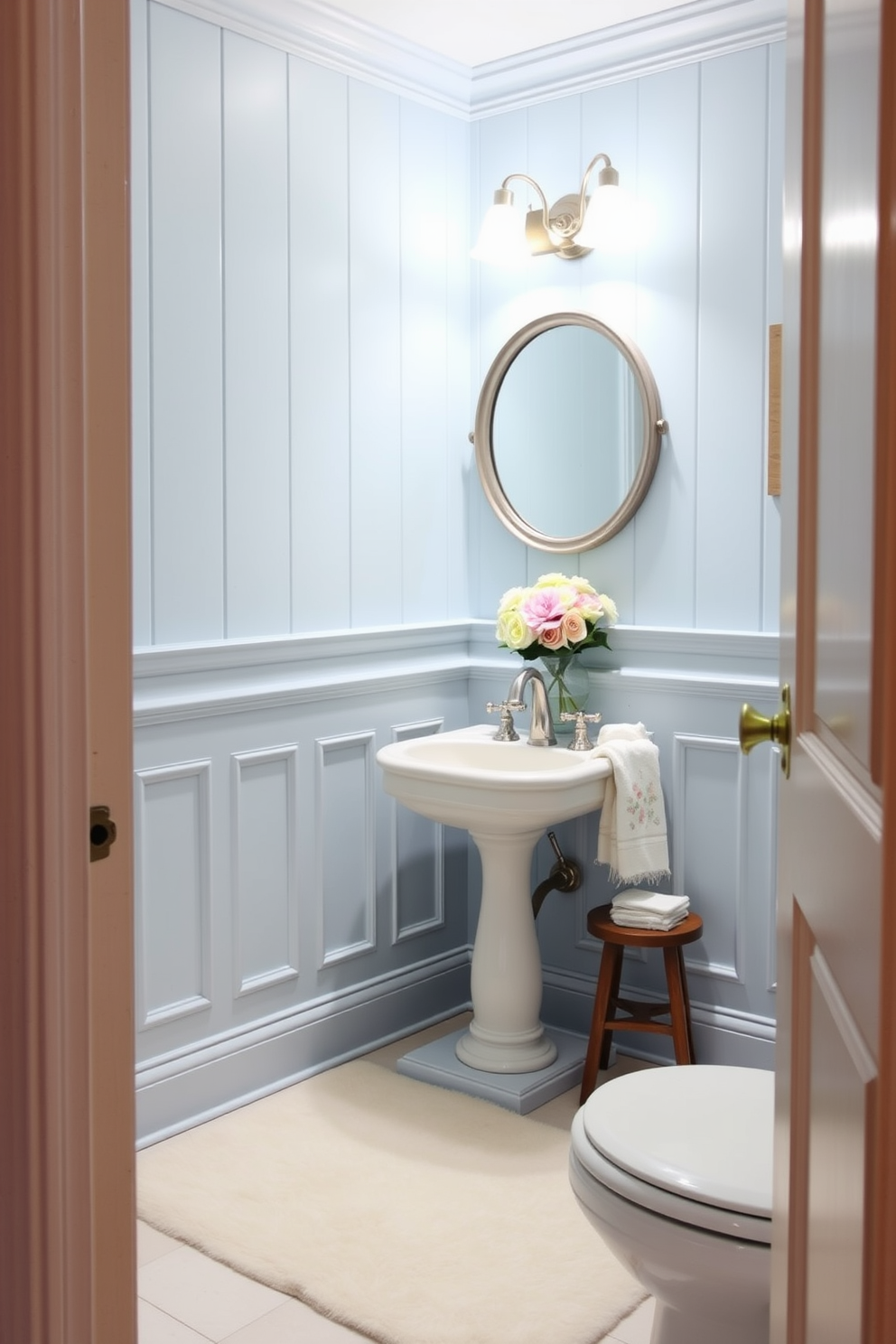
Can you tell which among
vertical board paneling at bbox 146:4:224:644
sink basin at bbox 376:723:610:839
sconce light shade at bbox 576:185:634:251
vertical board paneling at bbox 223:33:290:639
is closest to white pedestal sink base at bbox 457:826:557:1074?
sink basin at bbox 376:723:610:839

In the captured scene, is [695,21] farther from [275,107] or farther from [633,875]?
[633,875]

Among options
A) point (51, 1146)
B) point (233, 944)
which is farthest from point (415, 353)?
point (51, 1146)

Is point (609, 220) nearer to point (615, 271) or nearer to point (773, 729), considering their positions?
point (615, 271)

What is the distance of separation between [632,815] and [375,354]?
1.26 metres

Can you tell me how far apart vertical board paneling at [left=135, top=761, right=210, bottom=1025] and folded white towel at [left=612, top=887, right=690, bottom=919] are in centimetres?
90

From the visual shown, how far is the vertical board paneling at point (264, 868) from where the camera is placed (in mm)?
2793

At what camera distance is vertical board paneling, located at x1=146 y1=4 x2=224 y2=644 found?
2.55m

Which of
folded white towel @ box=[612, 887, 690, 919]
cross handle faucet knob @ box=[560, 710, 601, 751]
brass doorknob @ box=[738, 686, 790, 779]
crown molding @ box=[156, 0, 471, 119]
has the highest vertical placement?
crown molding @ box=[156, 0, 471, 119]

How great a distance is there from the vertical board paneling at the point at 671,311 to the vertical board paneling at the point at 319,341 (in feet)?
2.31

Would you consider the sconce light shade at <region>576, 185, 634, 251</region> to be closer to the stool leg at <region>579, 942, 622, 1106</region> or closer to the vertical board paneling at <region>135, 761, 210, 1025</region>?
the vertical board paneling at <region>135, 761, 210, 1025</region>

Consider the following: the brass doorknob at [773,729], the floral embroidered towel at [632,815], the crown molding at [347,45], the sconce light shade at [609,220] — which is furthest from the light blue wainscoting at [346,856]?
the brass doorknob at [773,729]

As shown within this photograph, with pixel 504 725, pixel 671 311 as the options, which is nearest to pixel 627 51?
pixel 671 311

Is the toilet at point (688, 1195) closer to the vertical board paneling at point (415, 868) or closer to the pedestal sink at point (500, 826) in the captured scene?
the pedestal sink at point (500, 826)

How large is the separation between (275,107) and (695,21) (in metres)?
0.95
